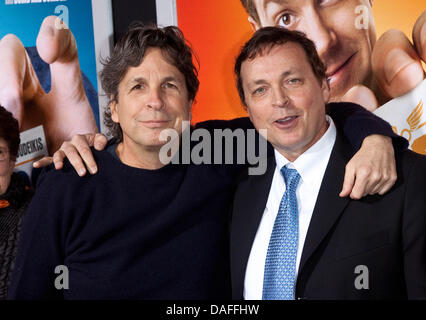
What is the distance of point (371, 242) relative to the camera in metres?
1.38

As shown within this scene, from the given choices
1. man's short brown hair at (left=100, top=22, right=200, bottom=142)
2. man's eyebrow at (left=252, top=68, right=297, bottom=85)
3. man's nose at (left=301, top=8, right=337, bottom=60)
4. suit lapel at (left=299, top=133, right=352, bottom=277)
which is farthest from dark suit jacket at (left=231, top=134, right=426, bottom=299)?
man's nose at (left=301, top=8, right=337, bottom=60)

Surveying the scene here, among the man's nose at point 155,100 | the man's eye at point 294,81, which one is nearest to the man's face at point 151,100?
the man's nose at point 155,100

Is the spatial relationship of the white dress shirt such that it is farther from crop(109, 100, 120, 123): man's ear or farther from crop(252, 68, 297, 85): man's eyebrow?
crop(109, 100, 120, 123): man's ear

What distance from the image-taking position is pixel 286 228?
1501mm

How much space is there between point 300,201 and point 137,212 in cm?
60

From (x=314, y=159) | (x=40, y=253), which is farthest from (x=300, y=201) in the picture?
(x=40, y=253)

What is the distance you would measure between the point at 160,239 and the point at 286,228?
0.46m

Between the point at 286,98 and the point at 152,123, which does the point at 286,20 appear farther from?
the point at 152,123

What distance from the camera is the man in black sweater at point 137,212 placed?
1505mm

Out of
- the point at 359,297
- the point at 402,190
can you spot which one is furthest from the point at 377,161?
the point at 359,297

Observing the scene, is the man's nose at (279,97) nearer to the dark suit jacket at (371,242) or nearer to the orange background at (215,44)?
the dark suit jacket at (371,242)

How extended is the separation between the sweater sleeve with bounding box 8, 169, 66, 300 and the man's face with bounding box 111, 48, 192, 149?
14.4 inches

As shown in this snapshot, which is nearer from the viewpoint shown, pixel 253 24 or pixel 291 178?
pixel 291 178
